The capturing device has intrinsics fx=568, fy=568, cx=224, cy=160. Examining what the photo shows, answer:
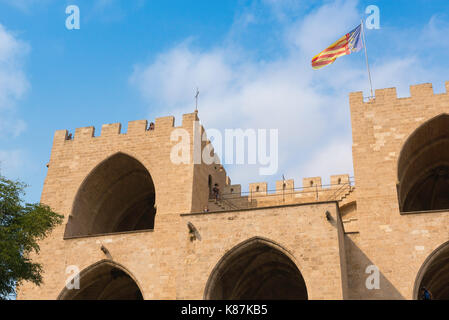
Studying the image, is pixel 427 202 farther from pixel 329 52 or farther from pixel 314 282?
pixel 314 282

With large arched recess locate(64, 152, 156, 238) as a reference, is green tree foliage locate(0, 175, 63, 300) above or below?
below

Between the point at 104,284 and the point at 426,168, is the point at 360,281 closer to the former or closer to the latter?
the point at 426,168

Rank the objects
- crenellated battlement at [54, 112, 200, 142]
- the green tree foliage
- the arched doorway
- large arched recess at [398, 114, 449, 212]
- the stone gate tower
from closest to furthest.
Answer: the green tree foliage → the stone gate tower → the arched doorway → large arched recess at [398, 114, 449, 212] → crenellated battlement at [54, 112, 200, 142]

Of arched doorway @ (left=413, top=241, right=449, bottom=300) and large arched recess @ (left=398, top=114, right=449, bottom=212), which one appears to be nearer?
arched doorway @ (left=413, top=241, right=449, bottom=300)

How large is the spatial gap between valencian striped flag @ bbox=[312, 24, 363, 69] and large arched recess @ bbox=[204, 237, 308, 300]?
7.33 meters

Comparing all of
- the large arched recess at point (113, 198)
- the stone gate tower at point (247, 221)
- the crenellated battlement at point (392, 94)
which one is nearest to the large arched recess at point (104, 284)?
the stone gate tower at point (247, 221)

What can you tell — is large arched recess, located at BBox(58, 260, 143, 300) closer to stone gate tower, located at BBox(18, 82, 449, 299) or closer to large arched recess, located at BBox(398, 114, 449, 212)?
stone gate tower, located at BBox(18, 82, 449, 299)

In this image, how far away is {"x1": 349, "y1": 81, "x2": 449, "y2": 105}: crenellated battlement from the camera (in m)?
18.7

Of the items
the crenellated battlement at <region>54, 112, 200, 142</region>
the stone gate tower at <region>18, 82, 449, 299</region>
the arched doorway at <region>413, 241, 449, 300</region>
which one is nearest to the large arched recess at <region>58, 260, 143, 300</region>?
the stone gate tower at <region>18, 82, 449, 299</region>

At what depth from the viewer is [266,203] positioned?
2309 cm

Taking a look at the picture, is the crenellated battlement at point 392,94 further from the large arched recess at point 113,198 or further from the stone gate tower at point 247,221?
the large arched recess at point 113,198
